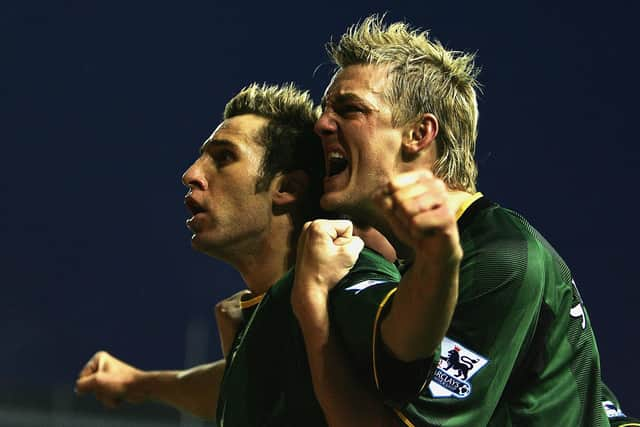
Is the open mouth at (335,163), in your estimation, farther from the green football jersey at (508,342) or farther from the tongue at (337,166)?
the green football jersey at (508,342)

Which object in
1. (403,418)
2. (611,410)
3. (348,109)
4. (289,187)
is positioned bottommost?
(611,410)

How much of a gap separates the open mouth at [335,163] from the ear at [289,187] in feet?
0.58

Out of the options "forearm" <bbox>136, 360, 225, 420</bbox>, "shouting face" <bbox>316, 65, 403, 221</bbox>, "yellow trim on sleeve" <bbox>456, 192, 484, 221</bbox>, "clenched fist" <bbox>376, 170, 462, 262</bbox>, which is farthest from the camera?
"forearm" <bbox>136, 360, 225, 420</bbox>

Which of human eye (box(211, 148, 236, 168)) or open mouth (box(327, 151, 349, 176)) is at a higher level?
human eye (box(211, 148, 236, 168))

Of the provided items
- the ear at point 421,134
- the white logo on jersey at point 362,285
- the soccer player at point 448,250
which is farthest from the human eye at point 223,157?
the white logo on jersey at point 362,285

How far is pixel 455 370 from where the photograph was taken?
1175 mm

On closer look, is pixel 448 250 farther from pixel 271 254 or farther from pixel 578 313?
pixel 271 254

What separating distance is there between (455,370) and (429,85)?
50cm

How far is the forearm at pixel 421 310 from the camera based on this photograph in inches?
37.9

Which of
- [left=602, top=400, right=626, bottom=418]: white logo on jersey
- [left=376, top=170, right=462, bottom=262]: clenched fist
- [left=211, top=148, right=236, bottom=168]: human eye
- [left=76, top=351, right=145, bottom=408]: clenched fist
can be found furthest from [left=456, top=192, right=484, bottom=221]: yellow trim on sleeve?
[left=76, top=351, right=145, bottom=408]: clenched fist

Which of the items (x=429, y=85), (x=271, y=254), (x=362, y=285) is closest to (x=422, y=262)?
(x=362, y=285)

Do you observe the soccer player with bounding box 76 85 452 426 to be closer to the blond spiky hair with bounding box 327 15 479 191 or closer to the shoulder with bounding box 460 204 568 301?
the shoulder with bounding box 460 204 568 301

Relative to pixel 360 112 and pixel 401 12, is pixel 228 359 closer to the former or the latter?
pixel 360 112

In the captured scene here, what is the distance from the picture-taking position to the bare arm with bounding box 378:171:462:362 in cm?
91
